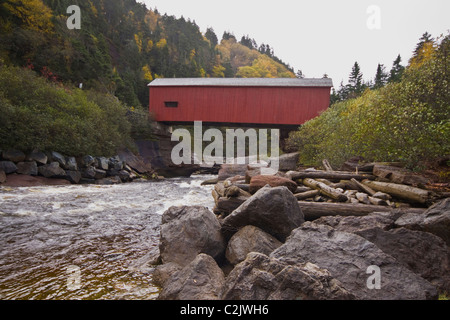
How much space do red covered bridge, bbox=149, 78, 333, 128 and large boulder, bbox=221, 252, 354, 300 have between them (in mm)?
19896

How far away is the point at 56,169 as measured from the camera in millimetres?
12078

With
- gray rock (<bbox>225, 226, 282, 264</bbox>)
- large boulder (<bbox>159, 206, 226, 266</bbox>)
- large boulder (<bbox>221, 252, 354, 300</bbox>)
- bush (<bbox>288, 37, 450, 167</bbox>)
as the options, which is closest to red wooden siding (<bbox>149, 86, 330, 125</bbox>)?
bush (<bbox>288, 37, 450, 167</bbox>)

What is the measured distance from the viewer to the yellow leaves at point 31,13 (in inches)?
774

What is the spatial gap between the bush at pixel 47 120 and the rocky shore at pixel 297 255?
36.2 feet

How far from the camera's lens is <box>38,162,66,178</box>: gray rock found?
1170 cm

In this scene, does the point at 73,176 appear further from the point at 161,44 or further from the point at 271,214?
the point at 161,44

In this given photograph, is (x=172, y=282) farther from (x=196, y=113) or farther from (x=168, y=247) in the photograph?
(x=196, y=113)

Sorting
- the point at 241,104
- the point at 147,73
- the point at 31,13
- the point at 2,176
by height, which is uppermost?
the point at 147,73

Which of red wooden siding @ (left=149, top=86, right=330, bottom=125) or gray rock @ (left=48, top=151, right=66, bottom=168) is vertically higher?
red wooden siding @ (left=149, top=86, right=330, bottom=125)

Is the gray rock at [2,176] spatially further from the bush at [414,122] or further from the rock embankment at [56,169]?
the bush at [414,122]

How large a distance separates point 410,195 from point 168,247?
483cm

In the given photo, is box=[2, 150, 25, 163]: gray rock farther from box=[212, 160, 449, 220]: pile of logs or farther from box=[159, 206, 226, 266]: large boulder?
box=[159, 206, 226, 266]: large boulder

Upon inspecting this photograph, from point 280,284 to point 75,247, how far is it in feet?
13.0

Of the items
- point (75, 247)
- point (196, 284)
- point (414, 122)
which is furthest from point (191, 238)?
point (414, 122)
